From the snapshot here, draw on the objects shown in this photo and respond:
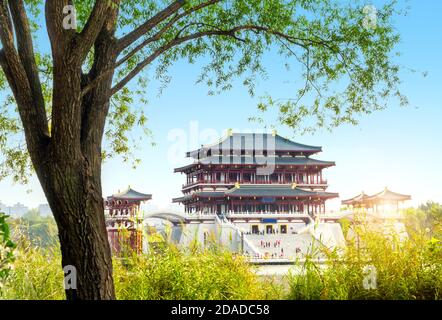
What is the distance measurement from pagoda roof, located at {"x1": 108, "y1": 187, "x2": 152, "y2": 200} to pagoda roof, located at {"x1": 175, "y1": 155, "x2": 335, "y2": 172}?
1.89 meters

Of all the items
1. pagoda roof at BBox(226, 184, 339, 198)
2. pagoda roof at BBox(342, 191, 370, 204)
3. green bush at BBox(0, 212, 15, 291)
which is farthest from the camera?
pagoda roof at BBox(342, 191, 370, 204)

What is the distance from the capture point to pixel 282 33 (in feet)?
17.4

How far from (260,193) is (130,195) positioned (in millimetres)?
5840

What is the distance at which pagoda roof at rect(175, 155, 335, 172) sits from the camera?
2375cm

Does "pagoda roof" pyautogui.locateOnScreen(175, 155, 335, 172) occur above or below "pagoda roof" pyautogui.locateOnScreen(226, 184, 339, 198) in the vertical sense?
above

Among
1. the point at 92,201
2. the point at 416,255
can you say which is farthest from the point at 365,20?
the point at 92,201

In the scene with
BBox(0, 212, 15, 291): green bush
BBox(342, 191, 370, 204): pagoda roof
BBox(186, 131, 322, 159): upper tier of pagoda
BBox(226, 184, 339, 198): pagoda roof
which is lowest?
BBox(0, 212, 15, 291): green bush

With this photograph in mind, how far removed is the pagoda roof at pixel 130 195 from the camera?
23.8m

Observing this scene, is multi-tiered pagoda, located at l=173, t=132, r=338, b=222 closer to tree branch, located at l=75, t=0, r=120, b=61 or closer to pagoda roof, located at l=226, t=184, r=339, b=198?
pagoda roof, located at l=226, t=184, r=339, b=198

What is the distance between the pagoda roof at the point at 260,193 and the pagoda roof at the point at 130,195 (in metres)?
1.80

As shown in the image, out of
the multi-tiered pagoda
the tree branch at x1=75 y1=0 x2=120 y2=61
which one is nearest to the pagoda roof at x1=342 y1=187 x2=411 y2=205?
the multi-tiered pagoda
